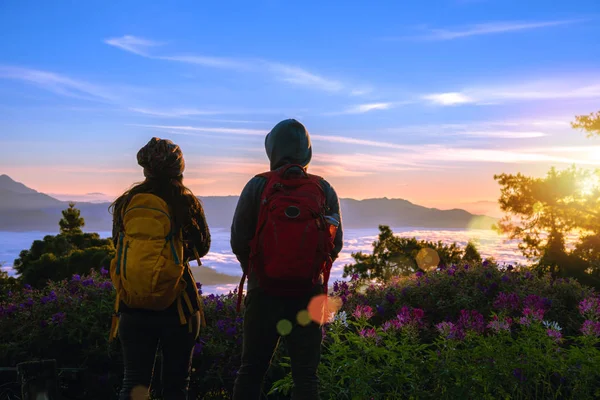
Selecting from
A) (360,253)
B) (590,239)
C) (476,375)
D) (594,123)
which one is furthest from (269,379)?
(594,123)

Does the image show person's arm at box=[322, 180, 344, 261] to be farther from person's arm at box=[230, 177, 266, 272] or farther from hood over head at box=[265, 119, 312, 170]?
person's arm at box=[230, 177, 266, 272]

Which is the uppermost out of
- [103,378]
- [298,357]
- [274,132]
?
[274,132]

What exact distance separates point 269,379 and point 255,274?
241cm

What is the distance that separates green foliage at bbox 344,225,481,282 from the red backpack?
15.0 metres

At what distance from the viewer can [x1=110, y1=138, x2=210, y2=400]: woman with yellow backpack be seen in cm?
366

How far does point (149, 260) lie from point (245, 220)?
67 cm

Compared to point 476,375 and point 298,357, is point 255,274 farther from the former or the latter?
point 476,375

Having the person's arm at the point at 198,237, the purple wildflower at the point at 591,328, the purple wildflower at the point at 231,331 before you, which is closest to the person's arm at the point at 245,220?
the person's arm at the point at 198,237

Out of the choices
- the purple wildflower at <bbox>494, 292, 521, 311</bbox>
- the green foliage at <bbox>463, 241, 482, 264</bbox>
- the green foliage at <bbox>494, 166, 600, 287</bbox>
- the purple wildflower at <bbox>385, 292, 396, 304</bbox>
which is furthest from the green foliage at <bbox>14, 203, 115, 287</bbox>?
the green foliage at <bbox>494, 166, 600, 287</bbox>

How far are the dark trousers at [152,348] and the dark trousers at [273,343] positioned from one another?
430 mm

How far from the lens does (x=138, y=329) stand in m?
3.68

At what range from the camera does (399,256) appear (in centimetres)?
1897

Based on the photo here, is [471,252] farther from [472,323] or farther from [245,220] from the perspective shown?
[245,220]

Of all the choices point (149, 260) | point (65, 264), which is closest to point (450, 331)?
point (149, 260)
